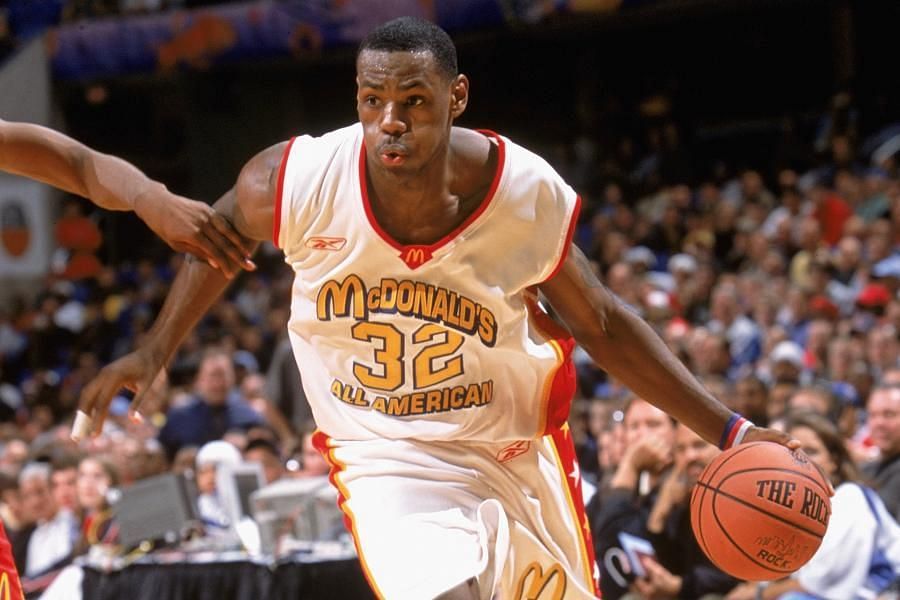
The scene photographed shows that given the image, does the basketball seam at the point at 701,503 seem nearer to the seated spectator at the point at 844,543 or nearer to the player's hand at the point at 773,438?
the player's hand at the point at 773,438

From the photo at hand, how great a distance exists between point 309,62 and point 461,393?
45.2 ft

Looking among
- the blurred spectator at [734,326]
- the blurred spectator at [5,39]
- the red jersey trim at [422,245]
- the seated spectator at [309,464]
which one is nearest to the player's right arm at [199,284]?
the red jersey trim at [422,245]

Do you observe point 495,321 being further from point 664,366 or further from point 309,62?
point 309,62

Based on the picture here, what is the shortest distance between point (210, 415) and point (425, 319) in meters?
5.88

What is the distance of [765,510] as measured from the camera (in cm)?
358

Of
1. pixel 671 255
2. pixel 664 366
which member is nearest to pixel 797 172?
pixel 671 255

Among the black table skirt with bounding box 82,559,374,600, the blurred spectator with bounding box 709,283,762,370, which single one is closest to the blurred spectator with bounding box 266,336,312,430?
the blurred spectator with bounding box 709,283,762,370

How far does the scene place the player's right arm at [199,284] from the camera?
3471 mm

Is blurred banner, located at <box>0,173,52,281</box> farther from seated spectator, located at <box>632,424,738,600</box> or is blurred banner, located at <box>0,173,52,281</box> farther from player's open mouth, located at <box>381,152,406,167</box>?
player's open mouth, located at <box>381,152,406,167</box>

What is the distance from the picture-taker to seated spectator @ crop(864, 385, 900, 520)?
5.80 metres

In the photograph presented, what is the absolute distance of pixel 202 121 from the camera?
17.6m

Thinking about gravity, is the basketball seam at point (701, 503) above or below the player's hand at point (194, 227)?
below

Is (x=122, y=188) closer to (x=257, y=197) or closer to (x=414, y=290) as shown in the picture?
Answer: (x=257, y=197)

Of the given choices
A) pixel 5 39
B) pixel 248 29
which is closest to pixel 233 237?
pixel 248 29
